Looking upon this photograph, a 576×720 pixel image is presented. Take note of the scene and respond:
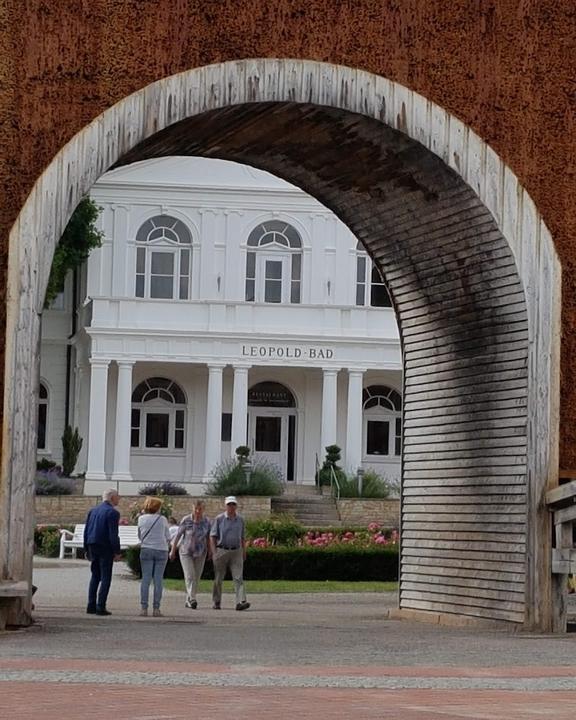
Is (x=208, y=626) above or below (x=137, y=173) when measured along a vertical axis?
below

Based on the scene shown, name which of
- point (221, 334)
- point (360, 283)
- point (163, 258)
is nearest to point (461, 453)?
point (221, 334)

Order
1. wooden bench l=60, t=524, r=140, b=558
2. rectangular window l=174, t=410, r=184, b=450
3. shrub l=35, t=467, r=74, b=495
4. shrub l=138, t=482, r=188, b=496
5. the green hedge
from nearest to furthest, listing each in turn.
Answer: the green hedge
wooden bench l=60, t=524, r=140, b=558
shrub l=35, t=467, r=74, b=495
shrub l=138, t=482, r=188, b=496
rectangular window l=174, t=410, r=184, b=450

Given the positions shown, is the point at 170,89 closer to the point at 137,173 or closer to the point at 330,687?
the point at 330,687

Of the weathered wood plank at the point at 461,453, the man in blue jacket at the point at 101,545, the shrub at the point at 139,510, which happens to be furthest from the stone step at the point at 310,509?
the weathered wood plank at the point at 461,453

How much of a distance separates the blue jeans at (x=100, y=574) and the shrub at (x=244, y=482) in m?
23.3

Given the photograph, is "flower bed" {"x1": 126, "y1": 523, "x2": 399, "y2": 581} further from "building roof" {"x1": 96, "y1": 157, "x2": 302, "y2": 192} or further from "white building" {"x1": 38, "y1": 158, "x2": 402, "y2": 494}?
"building roof" {"x1": 96, "y1": 157, "x2": 302, "y2": 192}

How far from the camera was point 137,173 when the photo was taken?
49750 millimetres

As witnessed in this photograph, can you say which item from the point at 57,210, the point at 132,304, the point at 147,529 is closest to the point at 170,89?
the point at 57,210

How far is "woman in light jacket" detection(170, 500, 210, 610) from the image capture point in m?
21.7

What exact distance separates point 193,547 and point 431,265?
6.36m

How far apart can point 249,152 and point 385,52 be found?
Answer: 209 centimetres

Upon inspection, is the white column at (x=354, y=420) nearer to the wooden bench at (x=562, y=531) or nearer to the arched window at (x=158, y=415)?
the arched window at (x=158, y=415)

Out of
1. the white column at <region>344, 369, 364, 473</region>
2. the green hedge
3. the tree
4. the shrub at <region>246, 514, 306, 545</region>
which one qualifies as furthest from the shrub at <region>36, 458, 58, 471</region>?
the green hedge

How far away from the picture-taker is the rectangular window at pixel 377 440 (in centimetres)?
5091
